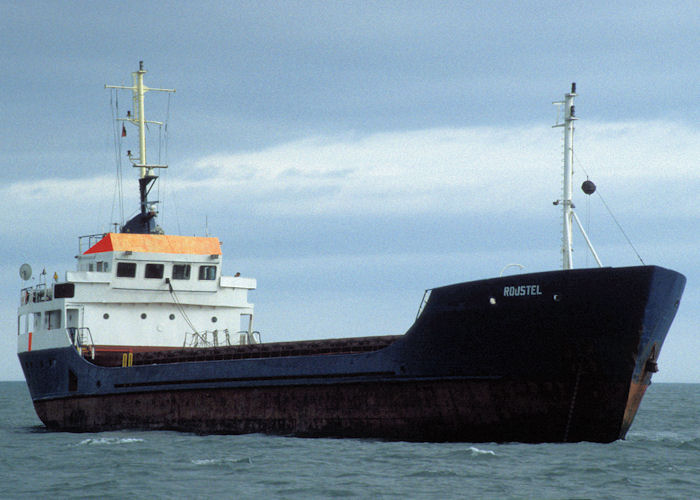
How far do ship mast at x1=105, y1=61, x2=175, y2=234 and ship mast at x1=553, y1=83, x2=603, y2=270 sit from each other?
16797mm

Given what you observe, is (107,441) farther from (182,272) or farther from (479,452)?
(479,452)

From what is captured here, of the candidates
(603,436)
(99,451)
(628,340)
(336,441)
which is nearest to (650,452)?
(603,436)

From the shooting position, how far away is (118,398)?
2962 centimetres

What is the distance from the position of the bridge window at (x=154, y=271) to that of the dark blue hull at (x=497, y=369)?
752 cm

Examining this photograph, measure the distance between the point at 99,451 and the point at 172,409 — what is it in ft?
15.3

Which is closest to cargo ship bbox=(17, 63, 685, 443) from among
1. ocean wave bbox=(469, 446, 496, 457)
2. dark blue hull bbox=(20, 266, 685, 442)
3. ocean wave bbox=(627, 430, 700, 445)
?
dark blue hull bbox=(20, 266, 685, 442)

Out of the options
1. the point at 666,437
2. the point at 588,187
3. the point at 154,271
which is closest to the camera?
the point at 588,187

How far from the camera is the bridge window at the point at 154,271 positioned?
32.5 meters

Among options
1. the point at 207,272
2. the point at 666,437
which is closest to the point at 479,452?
the point at 666,437

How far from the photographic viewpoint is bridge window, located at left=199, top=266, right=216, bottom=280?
3303 centimetres

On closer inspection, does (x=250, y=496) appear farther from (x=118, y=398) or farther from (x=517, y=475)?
(x=118, y=398)

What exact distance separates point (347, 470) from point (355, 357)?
5.37 m

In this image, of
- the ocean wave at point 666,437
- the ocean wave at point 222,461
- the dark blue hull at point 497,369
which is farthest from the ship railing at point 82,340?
the ocean wave at point 666,437

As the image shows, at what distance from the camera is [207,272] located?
109ft
